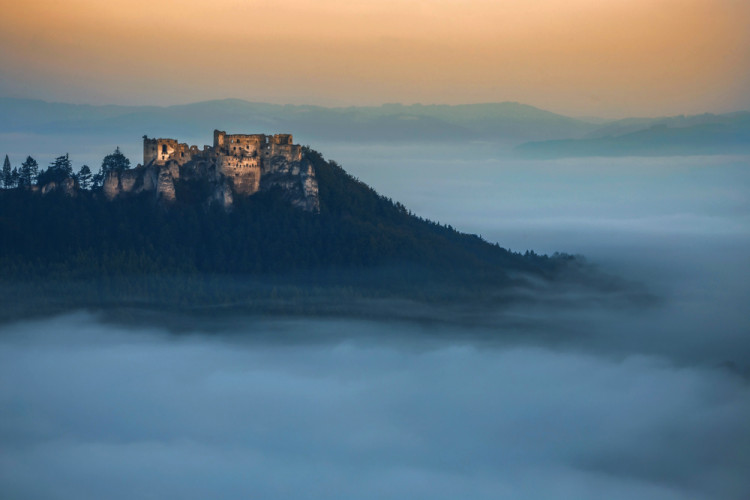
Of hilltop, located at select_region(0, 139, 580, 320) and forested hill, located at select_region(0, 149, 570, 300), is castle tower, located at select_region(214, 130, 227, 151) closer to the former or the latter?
hilltop, located at select_region(0, 139, 580, 320)

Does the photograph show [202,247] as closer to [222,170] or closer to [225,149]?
[222,170]

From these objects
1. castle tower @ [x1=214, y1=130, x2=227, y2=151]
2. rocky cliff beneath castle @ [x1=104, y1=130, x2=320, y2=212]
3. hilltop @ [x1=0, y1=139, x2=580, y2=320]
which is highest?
castle tower @ [x1=214, y1=130, x2=227, y2=151]

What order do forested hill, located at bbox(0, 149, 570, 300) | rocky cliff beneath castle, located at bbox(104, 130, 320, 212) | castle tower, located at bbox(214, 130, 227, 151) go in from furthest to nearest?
forested hill, located at bbox(0, 149, 570, 300)
rocky cliff beneath castle, located at bbox(104, 130, 320, 212)
castle tower, located at bbox(214, 130, 227, 151)

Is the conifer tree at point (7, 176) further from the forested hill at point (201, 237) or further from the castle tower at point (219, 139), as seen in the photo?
the castle tower at point (219, 139)

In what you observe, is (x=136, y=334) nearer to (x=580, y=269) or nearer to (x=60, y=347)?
(x=60, y=347)

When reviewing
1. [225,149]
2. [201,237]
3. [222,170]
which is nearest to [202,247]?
[201,237]

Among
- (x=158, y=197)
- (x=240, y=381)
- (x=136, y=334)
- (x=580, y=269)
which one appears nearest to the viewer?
(x=158, y=197)

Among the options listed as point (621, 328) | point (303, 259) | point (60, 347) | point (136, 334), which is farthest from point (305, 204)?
point (621, 328)

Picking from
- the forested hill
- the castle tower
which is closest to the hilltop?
the forested hill
